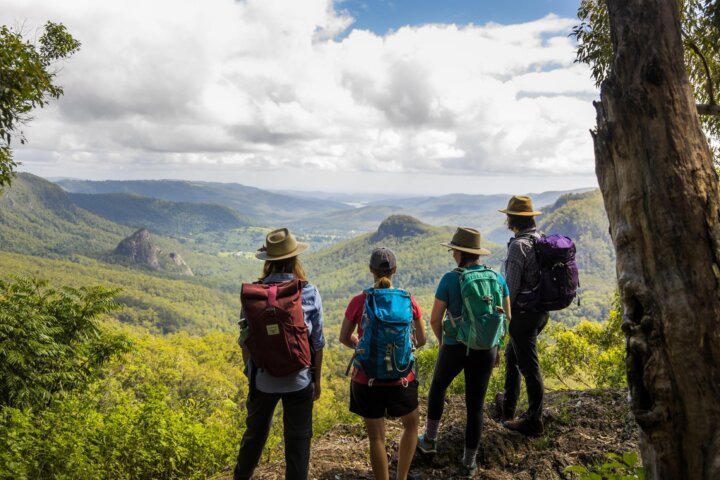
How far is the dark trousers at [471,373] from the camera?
403 centimetres

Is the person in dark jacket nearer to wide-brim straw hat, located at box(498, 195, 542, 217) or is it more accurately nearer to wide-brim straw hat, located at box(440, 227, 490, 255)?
wide-brim straw hat, located at box(498, 195, 542, 217)

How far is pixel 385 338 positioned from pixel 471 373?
109cm

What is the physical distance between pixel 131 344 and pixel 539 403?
7647 millimetres

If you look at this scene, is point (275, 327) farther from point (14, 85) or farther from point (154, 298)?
point (154, 298)

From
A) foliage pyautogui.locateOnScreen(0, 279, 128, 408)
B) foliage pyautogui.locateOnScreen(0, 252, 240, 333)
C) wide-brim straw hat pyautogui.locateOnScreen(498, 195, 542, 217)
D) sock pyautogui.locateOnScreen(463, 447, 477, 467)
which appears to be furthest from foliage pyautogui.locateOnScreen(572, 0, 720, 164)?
foliage pyautogui.locateOnScreen(0, 252, 240, 333)

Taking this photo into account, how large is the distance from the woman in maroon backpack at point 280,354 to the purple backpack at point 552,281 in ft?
7.45

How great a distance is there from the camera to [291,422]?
144 inches

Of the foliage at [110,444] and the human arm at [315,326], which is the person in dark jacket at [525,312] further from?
the foliage at [110,444]

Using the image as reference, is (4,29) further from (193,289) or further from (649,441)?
(193,289)

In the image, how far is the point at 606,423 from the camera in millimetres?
5148

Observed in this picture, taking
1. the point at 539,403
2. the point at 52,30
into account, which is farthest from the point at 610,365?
the point at 52,30

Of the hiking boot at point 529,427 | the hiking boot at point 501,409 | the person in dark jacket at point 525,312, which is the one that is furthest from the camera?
the hiking boot at point 501,409

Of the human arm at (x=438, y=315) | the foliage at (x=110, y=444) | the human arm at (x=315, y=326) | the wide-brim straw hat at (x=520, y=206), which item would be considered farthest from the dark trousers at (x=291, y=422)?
the wide-brim straw hat at (x=520, y=206)

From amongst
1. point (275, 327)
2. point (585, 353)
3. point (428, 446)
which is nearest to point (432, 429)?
point (428, 446)
